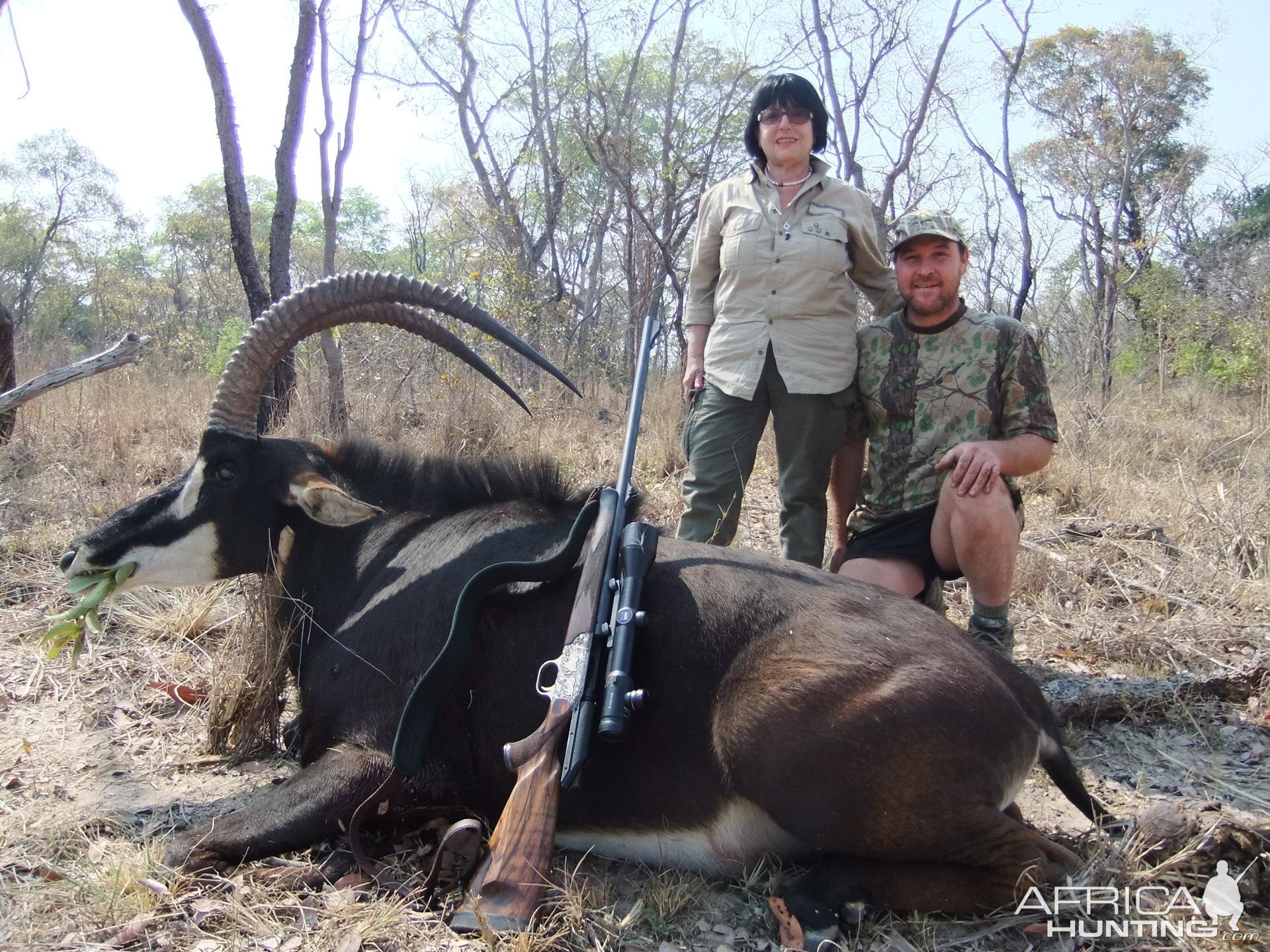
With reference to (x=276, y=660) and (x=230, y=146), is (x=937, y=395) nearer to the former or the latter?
(x=276, y=660)

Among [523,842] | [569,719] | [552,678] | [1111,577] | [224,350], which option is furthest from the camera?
[224,350]

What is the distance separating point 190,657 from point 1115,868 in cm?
402

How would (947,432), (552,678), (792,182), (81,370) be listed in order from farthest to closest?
(81,370), (792,182), (947,432), (552,678)

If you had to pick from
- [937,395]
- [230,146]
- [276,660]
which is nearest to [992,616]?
[937,395]

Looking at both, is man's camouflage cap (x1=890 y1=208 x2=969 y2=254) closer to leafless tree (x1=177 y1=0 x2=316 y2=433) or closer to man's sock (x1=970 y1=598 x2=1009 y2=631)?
man's sock (x1=970 y1=598 x2=1009 y2=631)

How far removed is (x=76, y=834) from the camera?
3.00 m

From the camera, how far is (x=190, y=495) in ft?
11.3

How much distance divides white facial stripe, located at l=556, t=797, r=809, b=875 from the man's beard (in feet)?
7.78

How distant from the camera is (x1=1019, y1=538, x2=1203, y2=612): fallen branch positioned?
4727mm

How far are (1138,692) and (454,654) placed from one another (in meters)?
2.95

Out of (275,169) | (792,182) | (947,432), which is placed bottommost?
(947,432)

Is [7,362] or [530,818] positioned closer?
[530,818]

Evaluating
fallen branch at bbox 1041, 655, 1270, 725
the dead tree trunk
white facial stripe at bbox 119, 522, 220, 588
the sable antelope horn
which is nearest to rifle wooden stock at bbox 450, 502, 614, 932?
the sable antelope horn

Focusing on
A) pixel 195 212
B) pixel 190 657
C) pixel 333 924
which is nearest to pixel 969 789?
pixel 333 924
